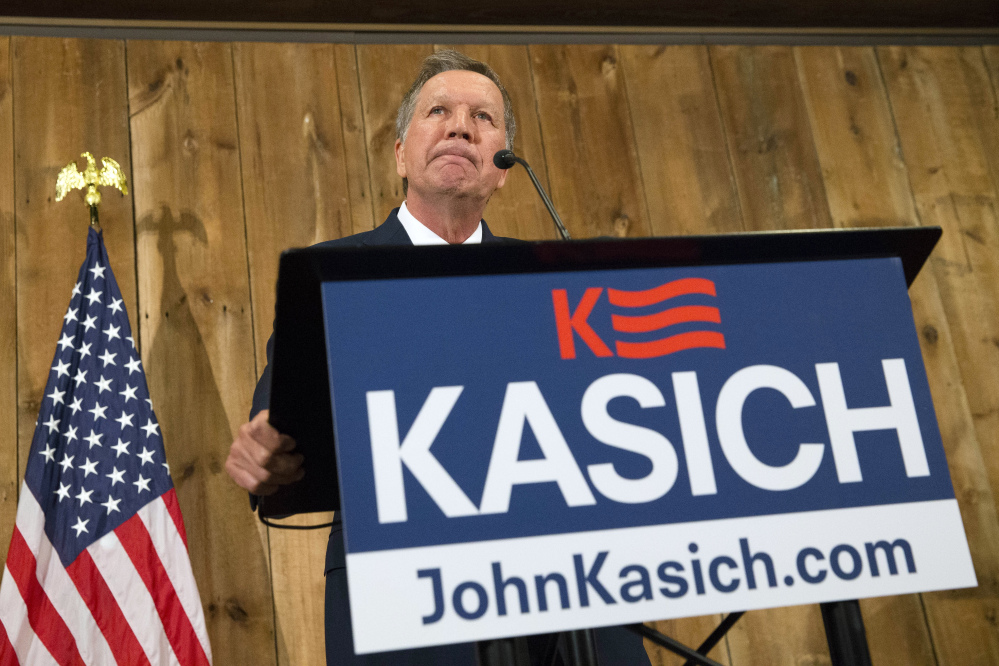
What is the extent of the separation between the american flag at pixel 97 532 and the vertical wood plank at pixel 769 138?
171 cm

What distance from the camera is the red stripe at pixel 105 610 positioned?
189cm

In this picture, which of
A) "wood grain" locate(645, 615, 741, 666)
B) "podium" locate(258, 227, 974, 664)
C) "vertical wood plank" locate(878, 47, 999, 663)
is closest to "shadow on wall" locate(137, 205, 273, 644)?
"wood grain" locate(645, 615, 741, 666)

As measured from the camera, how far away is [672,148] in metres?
2.80

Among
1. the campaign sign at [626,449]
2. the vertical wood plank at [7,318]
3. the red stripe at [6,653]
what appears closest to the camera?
the campaign sign at [626,449]

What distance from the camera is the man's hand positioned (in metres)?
0.95

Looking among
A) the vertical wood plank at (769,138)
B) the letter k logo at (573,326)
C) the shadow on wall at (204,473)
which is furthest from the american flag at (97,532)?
the vertical wood plank at (769,138)

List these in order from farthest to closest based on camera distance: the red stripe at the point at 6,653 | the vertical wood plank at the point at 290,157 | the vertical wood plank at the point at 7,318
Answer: the vertical wood plank at the point at 290,157 < the vertical wood plank at the point at 7,318 < the red stripe at the point at 6,653

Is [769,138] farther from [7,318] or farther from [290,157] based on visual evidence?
A: [7,318]

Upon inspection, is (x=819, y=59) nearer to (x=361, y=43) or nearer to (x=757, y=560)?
(x=361, y=43)

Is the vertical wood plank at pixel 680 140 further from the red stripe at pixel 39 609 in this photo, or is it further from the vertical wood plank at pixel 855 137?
the red stripe at pixel 39 609

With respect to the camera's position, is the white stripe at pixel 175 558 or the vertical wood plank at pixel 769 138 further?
the vertical wood plank at pixel 769 138

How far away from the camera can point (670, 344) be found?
848 millimetres

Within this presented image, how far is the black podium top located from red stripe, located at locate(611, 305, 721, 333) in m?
0.05

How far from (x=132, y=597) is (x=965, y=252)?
242 centimetres
